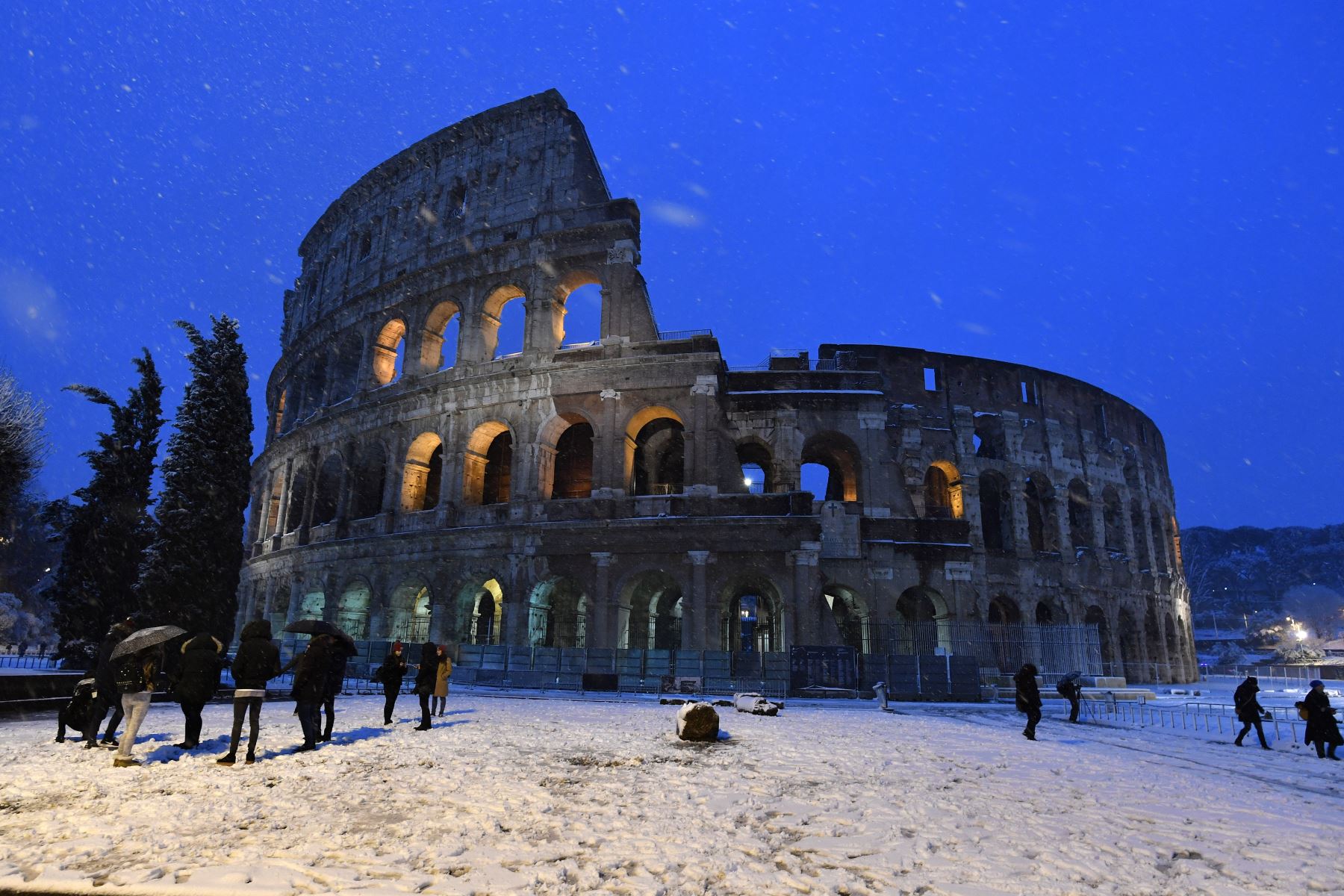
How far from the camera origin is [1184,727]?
49.1ft

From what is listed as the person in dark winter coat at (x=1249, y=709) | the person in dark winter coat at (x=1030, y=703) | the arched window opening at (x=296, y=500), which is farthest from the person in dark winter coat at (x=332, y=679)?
the arched window opening at (x=296, y=500)

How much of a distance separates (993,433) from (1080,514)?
6763mm

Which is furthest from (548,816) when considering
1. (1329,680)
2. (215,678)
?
(1329,680)

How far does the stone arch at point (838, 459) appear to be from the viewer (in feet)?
86.0

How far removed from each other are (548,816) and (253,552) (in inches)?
1361

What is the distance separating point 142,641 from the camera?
7766 millimetres

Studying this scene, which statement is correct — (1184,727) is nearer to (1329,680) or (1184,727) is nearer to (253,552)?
(1329,680)

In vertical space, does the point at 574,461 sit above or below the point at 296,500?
above

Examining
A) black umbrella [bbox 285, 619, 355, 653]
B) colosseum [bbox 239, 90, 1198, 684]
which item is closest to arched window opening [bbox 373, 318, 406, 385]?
colosseum [bbox 239, 90, 1198, 684]

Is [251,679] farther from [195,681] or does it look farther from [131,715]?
[131,715]

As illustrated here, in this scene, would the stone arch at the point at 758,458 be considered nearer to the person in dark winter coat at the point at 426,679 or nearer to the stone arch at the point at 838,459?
the stone arch at the point at 838,459

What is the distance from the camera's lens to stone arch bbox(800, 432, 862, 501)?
2622 centimetres

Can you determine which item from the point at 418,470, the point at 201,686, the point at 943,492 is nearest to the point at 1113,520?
the point at 943,492

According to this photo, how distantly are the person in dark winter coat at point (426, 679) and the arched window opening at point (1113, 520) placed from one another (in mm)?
32561
